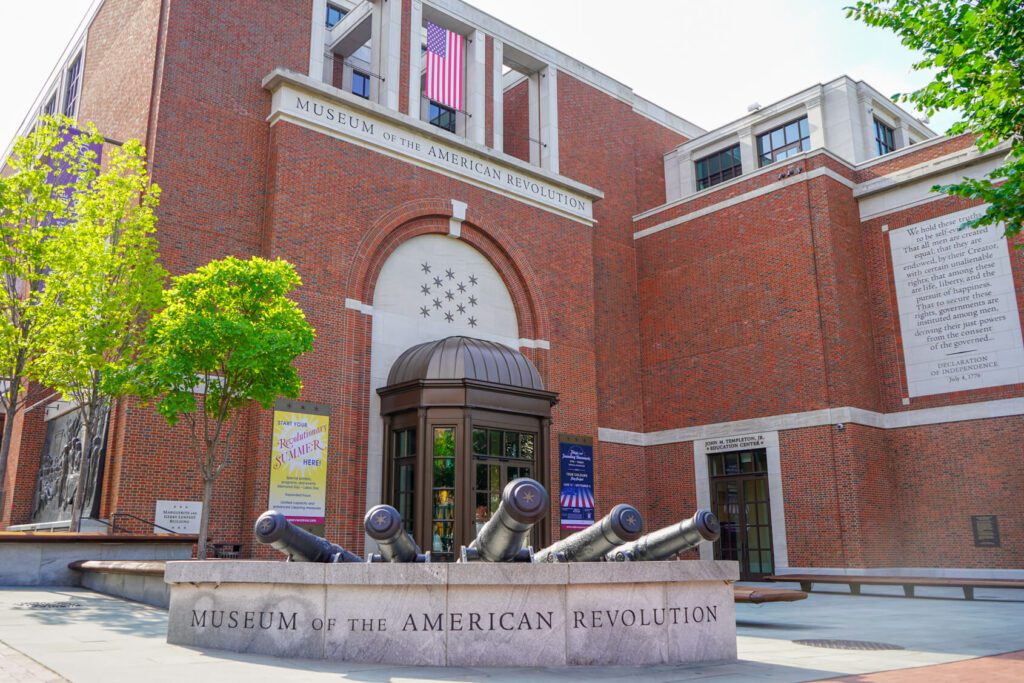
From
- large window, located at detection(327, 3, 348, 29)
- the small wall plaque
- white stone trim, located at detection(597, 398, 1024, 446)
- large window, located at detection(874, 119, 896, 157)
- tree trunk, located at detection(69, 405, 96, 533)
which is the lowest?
the small wall plaque

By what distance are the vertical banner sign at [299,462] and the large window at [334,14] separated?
16.8 m

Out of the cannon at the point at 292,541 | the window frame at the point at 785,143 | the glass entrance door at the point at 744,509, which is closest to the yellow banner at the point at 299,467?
the cannon at the point at 292,541

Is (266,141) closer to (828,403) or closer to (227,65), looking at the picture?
(227,65)

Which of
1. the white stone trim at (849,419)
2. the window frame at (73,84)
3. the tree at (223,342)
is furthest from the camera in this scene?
the window frame at (73,84)

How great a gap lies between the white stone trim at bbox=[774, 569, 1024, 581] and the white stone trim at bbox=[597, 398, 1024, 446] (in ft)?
12.5

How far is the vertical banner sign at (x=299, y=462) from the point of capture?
17766mm

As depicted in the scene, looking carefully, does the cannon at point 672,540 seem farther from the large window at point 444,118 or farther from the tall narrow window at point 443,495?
the large window at point 444,118

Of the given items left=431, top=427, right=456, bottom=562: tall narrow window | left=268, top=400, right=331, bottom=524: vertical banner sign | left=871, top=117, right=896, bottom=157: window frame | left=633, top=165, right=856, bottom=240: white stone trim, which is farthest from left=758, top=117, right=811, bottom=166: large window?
left=268, top=400, right=331, bottom=524: vertical banner sign

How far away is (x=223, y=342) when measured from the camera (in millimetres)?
14414

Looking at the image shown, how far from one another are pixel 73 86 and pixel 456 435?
19.4 m

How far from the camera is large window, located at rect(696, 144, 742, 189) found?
103 feet

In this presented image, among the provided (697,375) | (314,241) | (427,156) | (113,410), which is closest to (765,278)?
(697,375)

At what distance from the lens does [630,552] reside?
853cm

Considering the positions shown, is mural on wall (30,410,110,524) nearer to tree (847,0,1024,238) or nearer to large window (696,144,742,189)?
tree (847,0,1024,238)
